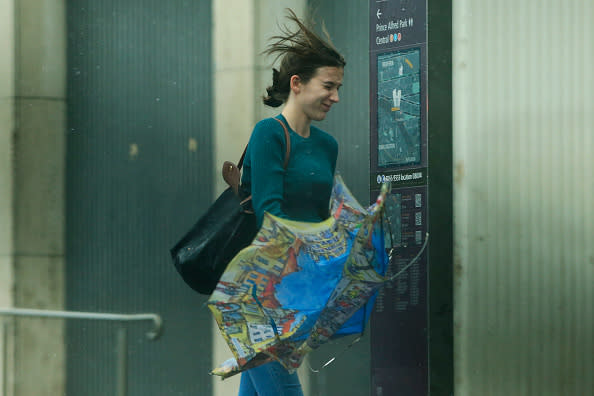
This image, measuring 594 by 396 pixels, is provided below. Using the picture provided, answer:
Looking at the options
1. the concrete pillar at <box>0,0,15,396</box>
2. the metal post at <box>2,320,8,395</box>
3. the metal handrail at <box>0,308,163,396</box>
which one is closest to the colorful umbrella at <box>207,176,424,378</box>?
the metal handrail at <box>0,308,163,396</box>

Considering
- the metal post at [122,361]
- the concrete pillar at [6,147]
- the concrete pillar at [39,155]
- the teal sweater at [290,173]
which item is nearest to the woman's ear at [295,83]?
the teal sweater at [290,173]

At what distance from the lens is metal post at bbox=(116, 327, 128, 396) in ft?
13.8

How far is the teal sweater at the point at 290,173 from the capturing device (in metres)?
4.00

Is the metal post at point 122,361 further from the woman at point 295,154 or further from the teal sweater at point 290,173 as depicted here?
the teal sweater at point 290,173

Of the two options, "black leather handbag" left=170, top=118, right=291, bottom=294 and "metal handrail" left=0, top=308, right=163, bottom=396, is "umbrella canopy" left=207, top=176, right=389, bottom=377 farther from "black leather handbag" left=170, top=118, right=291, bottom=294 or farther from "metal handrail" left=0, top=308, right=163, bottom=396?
"black leather handbag" left=170, top=118, right=291, bottom=294

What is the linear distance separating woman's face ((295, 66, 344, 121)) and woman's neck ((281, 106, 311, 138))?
25 mm

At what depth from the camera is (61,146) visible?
22.1 ft

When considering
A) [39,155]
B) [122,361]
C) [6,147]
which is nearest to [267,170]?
[122,361]

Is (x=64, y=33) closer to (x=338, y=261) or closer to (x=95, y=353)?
(x=95, y=353)

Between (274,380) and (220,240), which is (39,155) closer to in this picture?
(220,240)

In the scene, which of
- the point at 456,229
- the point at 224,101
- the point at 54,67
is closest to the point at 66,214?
the point at 54,67

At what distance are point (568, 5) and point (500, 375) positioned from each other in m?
1.87

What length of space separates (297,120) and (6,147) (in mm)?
3174

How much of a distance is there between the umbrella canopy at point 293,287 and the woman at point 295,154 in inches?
7.3
